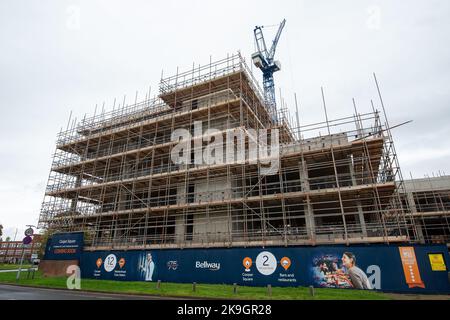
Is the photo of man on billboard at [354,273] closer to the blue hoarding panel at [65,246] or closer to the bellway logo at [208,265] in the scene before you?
the bellway logo at [208,265]

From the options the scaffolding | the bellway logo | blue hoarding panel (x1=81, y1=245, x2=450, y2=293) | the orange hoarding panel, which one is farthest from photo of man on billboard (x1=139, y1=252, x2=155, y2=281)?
the scaffolding

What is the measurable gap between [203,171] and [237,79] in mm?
9418

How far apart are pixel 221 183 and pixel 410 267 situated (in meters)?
13.2

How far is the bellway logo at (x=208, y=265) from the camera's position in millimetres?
17391

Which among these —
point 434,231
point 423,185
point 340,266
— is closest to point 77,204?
point 340,266

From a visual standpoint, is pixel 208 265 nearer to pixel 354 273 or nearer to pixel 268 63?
pixel 354 273

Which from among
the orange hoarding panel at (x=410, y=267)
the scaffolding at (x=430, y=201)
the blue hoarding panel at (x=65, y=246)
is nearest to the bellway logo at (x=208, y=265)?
the orange hoarding panel at (x=410, y=267)

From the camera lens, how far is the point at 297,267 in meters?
15.5

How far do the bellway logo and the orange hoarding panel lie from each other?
34.2 feet

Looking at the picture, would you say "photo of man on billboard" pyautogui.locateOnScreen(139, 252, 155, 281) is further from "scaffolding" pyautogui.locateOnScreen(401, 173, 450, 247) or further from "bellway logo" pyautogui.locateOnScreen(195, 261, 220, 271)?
"scaffolding" pyautogui.locateOnScreen(401, 173, 450, 247)

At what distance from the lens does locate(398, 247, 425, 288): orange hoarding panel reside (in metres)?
13.3

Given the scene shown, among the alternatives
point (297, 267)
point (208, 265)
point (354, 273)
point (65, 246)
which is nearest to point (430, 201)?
point (354, 273)

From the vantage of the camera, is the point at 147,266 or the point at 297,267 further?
the point at 147,266

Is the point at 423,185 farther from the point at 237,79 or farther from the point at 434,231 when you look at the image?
the point at 237,79
